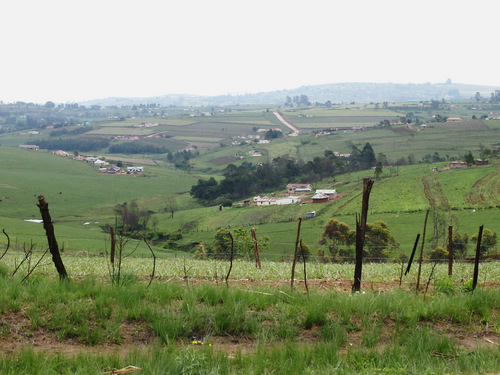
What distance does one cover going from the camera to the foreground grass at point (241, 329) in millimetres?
5703

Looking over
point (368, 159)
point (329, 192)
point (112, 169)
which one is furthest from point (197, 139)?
point (329, 192)

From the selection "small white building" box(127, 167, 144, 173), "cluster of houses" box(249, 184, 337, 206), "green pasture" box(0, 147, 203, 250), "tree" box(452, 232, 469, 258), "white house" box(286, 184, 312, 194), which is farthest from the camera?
"small white building" box(127, 167, 144, 173)

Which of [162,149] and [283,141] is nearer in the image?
[283,141]

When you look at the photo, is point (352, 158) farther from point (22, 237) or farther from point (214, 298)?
point (214, 298)

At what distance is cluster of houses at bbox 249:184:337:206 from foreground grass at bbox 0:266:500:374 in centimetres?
6879

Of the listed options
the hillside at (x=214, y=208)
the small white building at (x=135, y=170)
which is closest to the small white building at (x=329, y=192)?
the hillside at (x=214, y=208)

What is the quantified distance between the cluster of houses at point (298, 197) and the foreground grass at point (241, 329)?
226 ft

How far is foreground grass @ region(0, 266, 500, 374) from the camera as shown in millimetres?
5703

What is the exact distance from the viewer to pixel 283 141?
156 m

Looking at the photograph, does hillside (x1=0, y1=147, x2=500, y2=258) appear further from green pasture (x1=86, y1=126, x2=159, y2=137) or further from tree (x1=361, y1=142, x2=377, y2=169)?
green pasture (x1=86, y1=126, x2=159, y2=137)

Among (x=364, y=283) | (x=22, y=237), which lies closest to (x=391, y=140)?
(x=22, y=237)

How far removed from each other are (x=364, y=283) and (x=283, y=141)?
14739 centimetres

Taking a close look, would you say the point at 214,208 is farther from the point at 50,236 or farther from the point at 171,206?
the point at 50,236

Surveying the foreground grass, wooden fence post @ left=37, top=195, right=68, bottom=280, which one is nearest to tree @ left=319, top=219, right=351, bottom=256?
the foreground grass
